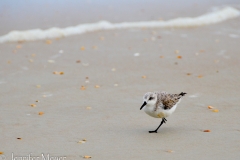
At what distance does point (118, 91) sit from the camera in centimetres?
897

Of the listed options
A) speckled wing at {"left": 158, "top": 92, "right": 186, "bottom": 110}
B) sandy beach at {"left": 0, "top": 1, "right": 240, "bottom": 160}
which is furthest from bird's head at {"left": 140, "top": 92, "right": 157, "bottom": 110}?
sandy beach at {"left": 0, "top": 1, "right": 240, "bottom": 160}

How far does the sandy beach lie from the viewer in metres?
6.34

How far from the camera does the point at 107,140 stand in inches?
258

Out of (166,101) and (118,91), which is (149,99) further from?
(118,91)

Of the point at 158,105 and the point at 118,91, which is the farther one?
the point at 118,91

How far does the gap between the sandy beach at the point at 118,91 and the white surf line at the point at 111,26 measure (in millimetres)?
450

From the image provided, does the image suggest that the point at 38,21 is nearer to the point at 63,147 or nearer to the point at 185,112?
the point at 185,112

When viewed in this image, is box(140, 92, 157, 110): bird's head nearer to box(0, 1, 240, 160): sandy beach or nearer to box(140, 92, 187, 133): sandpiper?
box(140, 92, 187, 133): sandpiper

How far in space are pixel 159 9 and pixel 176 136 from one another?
36.4 feet

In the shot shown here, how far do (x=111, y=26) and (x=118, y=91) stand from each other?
229 inches

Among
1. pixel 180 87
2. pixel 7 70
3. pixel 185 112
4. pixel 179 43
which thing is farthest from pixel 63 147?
pixel 179 43

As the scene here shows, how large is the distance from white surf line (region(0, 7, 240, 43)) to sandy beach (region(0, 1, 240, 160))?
0.45 m

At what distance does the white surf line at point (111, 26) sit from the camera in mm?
13219

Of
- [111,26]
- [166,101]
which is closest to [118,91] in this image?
[166,101]
